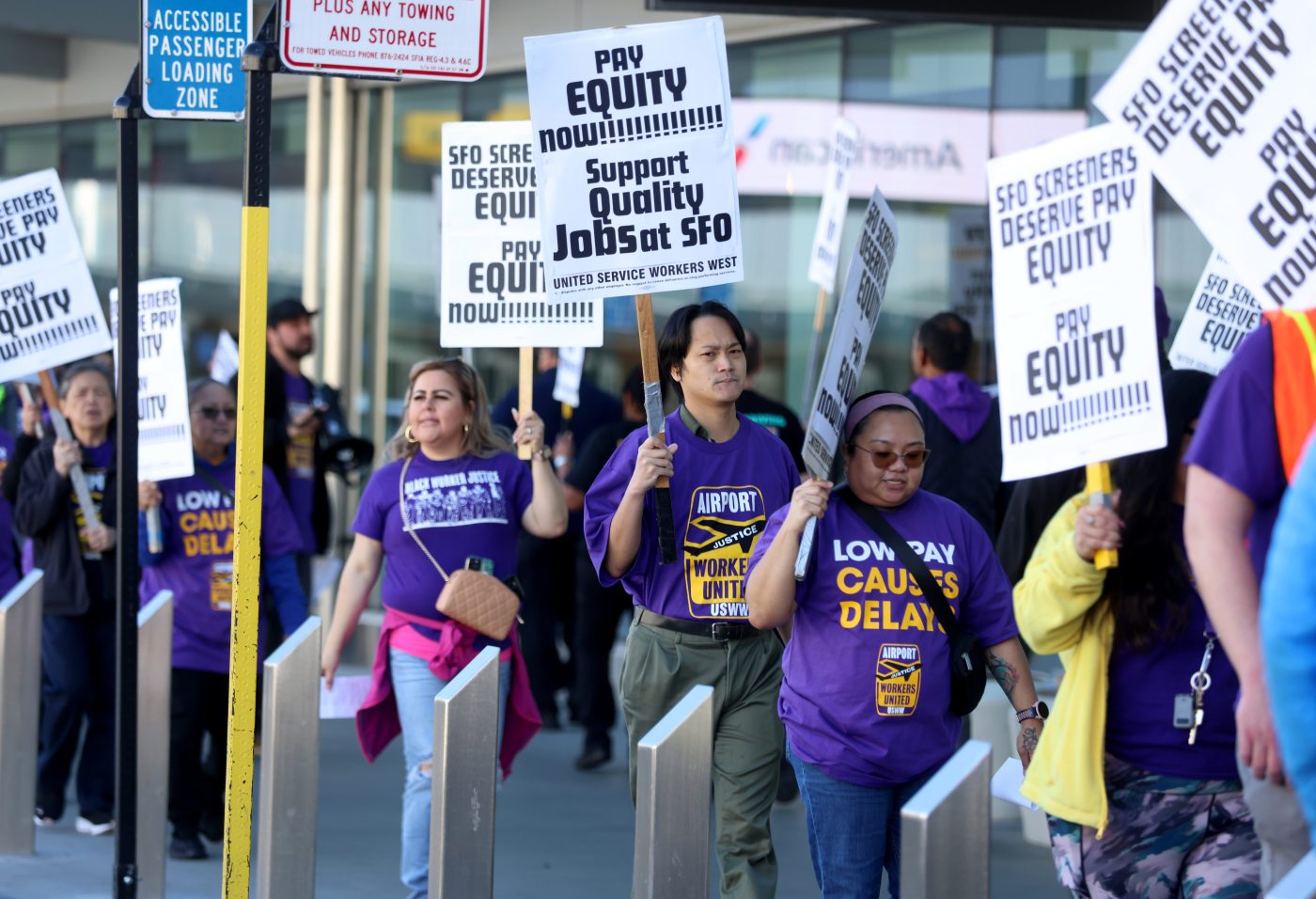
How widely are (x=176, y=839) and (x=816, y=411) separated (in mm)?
4234

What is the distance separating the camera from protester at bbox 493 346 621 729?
34.7 ft

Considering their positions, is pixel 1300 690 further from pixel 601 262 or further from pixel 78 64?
pixel 78 64

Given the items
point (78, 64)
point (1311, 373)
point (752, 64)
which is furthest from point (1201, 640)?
point (78, 64)

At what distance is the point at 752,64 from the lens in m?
12.4

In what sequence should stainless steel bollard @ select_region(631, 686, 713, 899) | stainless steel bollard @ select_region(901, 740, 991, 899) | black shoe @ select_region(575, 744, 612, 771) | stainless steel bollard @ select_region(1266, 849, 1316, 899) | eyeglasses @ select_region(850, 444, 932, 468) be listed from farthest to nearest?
black shoe @ select_region(575, 744, 612, 771) → eyeglasses @ select_region(850, 444, 932, 468) → stainless steel bollard @ select_region(631, 686, 713, 899) → stainless steel bollard @ select_region(901, 740, 991, 899) → stainless steel bollard @ select_region(1266, 849, 1316, 899)

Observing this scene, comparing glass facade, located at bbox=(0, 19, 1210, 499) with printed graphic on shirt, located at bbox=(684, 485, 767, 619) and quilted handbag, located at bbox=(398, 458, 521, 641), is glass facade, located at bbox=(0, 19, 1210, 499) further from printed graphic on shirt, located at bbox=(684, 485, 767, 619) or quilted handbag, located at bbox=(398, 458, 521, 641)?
printed graphic on shirt, located at bbox=(684, 485, 767, 619)

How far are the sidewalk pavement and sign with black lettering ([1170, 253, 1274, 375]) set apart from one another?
2.15m

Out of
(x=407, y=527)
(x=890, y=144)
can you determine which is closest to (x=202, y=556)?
(x=407, y=527)

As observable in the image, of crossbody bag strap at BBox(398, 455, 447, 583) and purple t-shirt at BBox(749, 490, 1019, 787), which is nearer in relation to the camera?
purple t-shirt at BBox(749, 490, 1019, 787)

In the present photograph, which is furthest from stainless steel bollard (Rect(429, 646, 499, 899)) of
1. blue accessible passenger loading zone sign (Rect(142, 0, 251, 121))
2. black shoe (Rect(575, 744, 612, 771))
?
black shoe (Rect(575, 744, 612, 771))

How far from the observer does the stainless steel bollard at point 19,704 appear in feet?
24.5

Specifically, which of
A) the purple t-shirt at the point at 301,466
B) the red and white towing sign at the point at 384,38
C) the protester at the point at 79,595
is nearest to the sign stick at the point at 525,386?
the red and white towing sign at the point at 384,38

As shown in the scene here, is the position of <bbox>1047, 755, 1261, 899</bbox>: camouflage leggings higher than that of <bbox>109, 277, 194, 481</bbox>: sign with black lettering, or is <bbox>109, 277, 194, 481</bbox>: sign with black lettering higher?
<bbox>109, 277, 194, 481</bbox>: sign with black lettering

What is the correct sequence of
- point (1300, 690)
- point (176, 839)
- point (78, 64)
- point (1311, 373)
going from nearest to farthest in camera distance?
point (1300, 690), point (1311, 373), point (176, 839), point (78, 64)
